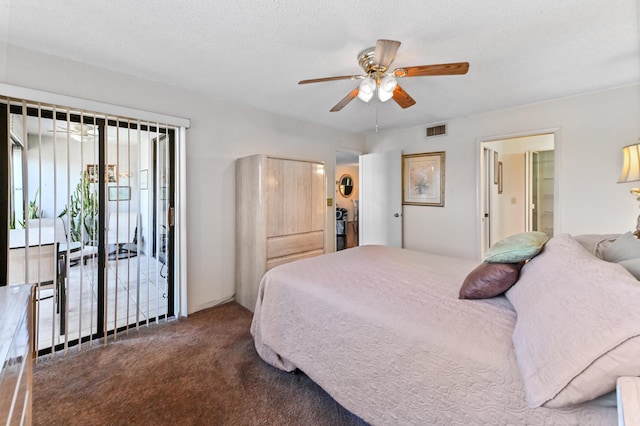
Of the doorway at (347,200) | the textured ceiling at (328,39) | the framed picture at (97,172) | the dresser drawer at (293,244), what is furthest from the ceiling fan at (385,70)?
the doorway at (347,200)

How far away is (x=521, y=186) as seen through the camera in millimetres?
4848

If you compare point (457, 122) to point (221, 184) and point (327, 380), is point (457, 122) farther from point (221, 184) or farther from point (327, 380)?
point (327, 380)

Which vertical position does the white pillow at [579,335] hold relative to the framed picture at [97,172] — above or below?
below

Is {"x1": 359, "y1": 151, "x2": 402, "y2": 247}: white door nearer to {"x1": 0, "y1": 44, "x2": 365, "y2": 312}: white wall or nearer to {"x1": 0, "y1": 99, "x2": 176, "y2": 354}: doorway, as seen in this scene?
{"x1": 0, "y1": 44, "x2": 365, "y2": 312}: white wall

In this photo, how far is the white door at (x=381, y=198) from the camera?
14.3 feet

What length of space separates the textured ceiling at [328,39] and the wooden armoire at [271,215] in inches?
34.1

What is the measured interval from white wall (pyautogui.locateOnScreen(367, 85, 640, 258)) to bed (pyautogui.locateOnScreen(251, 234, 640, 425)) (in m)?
2.02

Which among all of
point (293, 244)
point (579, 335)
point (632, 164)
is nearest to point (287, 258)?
point (293, 244)

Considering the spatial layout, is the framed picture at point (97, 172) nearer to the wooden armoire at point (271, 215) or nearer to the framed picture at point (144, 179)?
the framed picture at point (144, 179)

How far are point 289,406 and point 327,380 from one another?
31 cm

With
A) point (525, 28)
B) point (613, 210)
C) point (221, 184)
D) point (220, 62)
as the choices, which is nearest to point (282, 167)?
point (221, 184)

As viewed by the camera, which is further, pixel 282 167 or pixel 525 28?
pixel 282 167

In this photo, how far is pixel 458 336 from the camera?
1172mm

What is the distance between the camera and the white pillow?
2.57 ft
